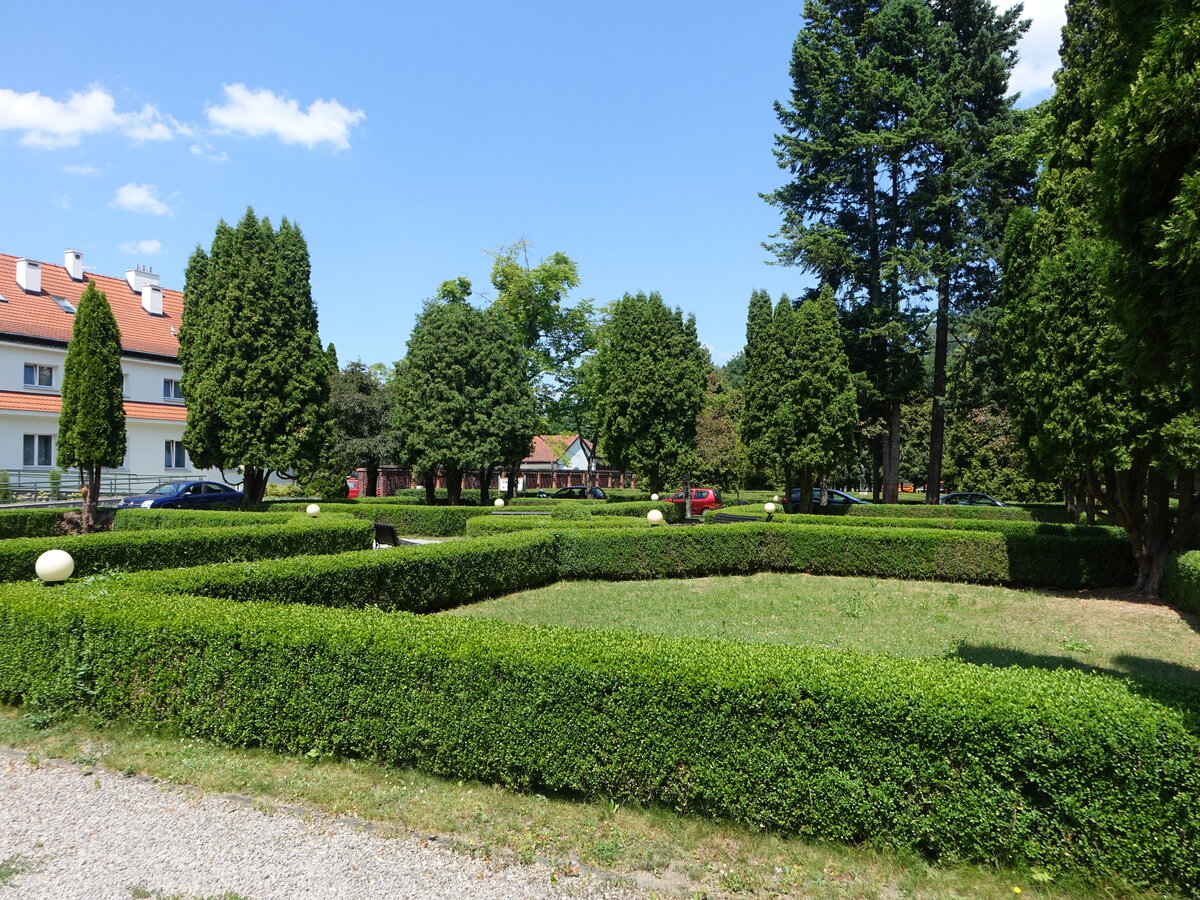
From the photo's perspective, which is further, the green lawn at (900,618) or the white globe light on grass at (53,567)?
the green lawn at (900,618)

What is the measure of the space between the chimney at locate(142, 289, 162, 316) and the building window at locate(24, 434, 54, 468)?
381 inches

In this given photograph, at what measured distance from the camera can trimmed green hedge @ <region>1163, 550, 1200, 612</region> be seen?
10.5m

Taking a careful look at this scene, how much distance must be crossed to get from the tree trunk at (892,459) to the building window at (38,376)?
35527 mm

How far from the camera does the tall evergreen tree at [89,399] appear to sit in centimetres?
1897

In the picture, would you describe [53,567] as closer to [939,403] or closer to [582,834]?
[582,834]

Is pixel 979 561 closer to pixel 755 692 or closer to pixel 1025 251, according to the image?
pixel 1025 251

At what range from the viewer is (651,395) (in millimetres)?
27094

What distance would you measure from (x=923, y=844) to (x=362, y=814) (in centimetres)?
326

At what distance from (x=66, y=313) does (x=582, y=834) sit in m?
37.9

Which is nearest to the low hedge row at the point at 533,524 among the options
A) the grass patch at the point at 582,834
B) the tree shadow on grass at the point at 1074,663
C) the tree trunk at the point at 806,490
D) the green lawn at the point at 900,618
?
the green lawn at the point at 900,618

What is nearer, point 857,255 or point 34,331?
point 857,255

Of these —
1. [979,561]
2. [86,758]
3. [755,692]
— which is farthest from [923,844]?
[979,561]

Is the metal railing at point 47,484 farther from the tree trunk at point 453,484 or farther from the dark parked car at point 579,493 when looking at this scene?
the dark parked car at point 579,493

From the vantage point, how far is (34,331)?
3000 centimetres
